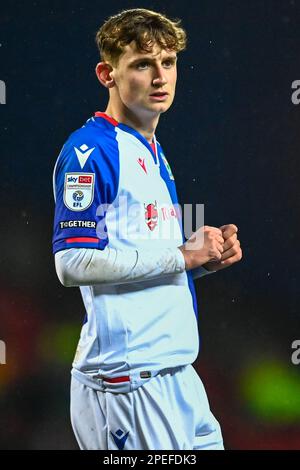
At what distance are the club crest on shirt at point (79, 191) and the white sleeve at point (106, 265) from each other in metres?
0.11

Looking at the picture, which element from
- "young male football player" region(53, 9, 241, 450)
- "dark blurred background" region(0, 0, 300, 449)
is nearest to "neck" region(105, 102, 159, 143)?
"young male football player" region(53, 9, 241, 450)

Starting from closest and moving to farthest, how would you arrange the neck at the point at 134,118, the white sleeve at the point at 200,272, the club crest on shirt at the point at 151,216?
the club crest on shirt at the point at 151,216 < the neck at the point at 134,118 < the white sleeve at the point at 200,272

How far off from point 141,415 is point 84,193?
1.91 feet

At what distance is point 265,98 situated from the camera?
372 centimetres

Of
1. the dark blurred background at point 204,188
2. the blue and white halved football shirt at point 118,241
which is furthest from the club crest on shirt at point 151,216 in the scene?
the dark blurred background at point 204,188

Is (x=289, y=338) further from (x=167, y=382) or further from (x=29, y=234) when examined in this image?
(x=167, y=382)

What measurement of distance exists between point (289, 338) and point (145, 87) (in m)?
1.60

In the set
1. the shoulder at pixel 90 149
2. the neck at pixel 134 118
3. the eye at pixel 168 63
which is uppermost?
the eye at pixel 168 63

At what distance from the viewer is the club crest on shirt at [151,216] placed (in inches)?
97.2

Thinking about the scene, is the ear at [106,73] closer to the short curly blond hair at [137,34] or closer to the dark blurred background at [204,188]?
the short curly blond hair at [137,34]

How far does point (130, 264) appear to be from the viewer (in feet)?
7.73

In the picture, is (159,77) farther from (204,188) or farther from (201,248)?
(204,188)

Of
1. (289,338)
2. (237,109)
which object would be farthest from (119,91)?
(289,338)

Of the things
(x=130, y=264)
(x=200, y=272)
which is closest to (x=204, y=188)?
(x=200, y=272)
